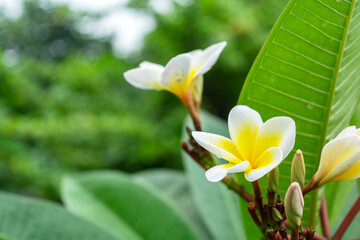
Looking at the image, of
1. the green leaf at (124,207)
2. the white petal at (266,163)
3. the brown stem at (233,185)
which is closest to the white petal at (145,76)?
the brown stem at (233,185)

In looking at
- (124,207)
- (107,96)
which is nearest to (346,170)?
(124,207)

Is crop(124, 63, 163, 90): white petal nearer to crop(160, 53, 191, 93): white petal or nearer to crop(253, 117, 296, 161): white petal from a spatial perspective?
crop(160, 53, 191, 93): white petal

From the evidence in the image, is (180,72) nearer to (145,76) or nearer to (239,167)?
(145,76)

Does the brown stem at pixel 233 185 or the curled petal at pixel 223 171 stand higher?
the curled petal at pixel 223 171

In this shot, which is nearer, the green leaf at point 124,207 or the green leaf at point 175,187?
the green leaf at point 124,207

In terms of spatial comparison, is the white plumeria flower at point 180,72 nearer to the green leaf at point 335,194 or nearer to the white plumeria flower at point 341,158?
the white plumeria flower at point 341,158

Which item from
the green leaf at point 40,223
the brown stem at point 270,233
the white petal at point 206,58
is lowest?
the green leaf at point 40,223
